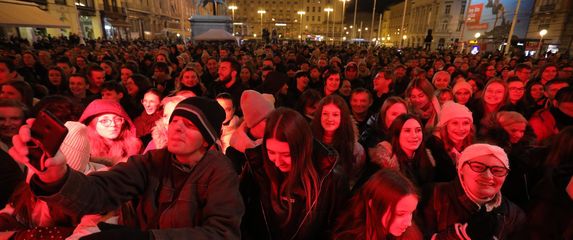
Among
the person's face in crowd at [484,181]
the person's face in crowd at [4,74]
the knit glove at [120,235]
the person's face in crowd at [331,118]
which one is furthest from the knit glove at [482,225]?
the person's face in crowd at [4,74]

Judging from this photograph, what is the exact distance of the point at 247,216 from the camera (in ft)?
7.70

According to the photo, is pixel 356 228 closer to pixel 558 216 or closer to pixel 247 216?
pixel 247 216

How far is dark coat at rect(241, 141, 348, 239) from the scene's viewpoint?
221 cm

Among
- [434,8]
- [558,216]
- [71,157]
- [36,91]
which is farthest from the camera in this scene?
A: [434,8]

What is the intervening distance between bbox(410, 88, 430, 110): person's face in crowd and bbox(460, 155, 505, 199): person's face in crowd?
8.70 ft

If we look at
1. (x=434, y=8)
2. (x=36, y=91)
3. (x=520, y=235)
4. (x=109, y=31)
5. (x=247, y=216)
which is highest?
(x=434, y=8)

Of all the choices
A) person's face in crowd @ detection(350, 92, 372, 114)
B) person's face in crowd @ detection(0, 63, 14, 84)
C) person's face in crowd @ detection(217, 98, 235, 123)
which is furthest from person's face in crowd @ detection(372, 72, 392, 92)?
person's face in crowd @ detection(0, 63, 14, 84)

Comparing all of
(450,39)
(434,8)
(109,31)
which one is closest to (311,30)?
(434,8)

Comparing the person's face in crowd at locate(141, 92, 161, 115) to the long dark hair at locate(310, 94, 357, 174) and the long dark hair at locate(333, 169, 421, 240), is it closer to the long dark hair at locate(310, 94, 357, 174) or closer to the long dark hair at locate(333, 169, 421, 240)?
the long dark hair at locate(310, 94, 357, 174)

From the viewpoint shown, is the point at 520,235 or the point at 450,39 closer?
the point at 520,235

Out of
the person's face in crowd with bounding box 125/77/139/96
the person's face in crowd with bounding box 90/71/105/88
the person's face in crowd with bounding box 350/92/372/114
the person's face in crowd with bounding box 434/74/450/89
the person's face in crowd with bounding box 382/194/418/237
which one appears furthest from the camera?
the person's face in crowd with bounding box 434/74/450/89

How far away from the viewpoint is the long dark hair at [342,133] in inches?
129

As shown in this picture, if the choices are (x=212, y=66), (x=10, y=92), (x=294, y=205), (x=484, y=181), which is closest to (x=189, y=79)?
(x=10, y=92)

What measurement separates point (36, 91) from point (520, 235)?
7.18m
